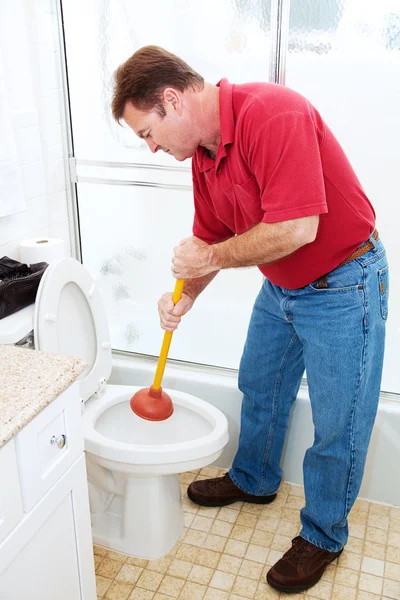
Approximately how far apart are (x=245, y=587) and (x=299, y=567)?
0.15m

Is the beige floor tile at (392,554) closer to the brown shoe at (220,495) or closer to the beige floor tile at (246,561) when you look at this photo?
the beige floor tile at (246,561)

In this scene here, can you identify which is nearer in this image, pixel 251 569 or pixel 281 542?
pixel 251 569

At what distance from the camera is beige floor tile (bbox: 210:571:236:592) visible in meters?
1.73

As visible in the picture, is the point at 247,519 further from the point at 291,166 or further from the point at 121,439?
the point at 291,166

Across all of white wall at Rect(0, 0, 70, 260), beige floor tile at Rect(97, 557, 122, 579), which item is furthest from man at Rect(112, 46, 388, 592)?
white wall at Rect(0, 0, 70, 260)

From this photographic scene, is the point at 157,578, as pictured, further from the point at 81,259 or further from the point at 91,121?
the point at 91,121

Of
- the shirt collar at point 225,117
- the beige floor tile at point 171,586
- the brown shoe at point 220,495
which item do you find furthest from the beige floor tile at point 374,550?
the shirt collar at point 225,117

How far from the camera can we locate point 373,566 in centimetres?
180

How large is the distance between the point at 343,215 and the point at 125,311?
1.26 metres

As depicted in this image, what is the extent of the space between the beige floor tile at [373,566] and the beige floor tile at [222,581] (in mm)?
365

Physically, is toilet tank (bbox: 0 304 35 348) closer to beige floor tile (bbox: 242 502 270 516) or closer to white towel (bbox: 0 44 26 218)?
white towel (bbox: 0 44 26 218)

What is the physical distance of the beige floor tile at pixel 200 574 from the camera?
5.73 ft

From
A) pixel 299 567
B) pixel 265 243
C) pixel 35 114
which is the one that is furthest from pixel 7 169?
pixel 299 567

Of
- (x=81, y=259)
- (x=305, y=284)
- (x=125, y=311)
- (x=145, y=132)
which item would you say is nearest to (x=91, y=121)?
(x=81, y=259)
